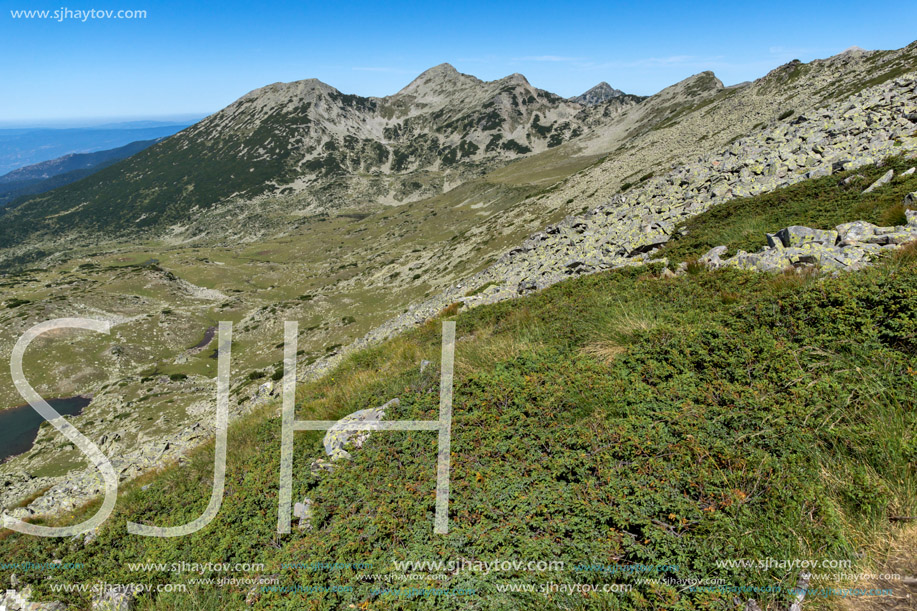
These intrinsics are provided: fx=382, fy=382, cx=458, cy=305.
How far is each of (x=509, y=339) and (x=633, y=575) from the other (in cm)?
744

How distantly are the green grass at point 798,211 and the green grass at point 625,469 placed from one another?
5218 millimetres

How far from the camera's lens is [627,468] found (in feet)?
17.5

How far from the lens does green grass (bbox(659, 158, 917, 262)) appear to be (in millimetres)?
13016

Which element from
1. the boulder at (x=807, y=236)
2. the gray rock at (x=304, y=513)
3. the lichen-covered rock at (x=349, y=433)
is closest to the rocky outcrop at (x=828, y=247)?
the boulder at (x=807, y=236)

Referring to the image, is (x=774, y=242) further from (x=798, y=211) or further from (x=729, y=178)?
(x=729, y=178)

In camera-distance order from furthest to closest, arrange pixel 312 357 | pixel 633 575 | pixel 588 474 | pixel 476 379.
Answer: pixel 312 357 → pixel 476 379 → pixel 588 474 → pixel 633 575

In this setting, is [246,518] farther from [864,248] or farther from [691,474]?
[864,248]

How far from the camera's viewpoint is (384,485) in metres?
6.61

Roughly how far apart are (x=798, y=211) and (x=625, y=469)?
16.6m

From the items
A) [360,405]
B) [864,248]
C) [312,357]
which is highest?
[864,248]

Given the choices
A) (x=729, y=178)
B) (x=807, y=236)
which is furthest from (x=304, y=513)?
(x=729, y=178)

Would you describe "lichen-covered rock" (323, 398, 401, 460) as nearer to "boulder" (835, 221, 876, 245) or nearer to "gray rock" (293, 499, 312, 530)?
"gray rock" (293, 499, 312, 530)

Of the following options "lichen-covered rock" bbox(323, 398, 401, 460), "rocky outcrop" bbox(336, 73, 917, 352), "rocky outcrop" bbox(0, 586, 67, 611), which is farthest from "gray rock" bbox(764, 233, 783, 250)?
"rocky outcrop" bbox(0, 586, 67, 611)

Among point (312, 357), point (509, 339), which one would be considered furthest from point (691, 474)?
point (312, 357)
